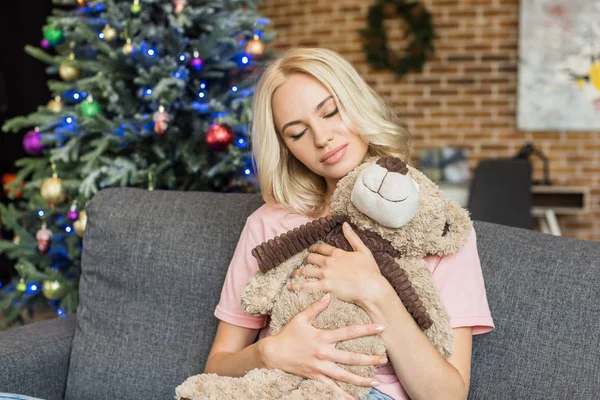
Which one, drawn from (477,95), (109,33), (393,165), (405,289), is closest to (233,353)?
(405,289)

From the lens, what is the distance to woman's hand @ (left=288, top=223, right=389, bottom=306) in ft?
3.39

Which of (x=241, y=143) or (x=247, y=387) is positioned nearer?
(x=247, y=387)

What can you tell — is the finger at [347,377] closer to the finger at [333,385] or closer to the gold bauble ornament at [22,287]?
the finger at [333,385]

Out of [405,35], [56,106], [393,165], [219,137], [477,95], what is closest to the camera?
[393,165]

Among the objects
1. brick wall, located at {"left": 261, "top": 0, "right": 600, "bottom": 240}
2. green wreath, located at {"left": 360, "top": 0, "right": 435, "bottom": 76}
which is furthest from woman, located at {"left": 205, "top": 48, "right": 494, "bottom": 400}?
green wreath, located at {"left": 360, "top": 0, "right": 435, "bottom": 76}

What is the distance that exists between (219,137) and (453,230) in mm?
1091

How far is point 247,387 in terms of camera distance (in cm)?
106

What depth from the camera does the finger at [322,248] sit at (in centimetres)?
109

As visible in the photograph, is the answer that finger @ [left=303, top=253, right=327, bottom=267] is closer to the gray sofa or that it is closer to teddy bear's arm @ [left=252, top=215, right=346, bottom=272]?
teddy bear's arm @ [left=252, top=215, right=346, bottom=272]

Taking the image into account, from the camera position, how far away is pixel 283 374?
3.54ft

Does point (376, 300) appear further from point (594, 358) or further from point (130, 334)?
point (130, 334)

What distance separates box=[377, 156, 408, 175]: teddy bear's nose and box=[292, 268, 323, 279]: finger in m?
0.21

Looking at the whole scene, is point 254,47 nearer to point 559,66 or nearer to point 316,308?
point 316,308

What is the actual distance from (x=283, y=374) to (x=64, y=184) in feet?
4.49
